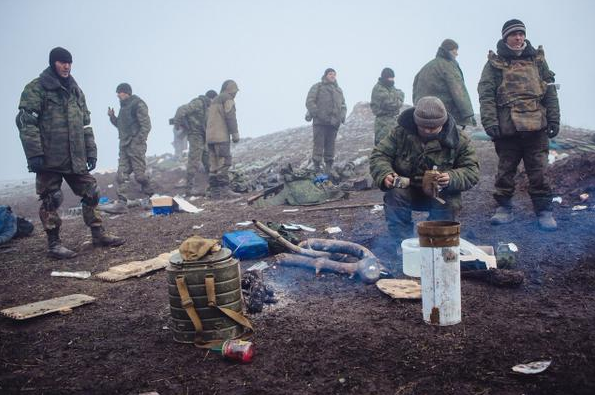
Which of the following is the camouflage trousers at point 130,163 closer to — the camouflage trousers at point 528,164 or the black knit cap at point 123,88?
the black knit cap at point 123,88

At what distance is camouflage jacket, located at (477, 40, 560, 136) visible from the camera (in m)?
5.21

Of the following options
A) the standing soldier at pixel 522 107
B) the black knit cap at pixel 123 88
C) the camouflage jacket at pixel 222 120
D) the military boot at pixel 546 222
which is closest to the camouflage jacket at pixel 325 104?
the camouflage jacket at pixel 222 120

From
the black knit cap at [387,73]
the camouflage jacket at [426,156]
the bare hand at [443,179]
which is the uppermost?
the black knit cap at [387,73]

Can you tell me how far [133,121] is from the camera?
1039 centimetres

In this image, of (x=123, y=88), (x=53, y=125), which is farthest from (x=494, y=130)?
(x=123, y=88)

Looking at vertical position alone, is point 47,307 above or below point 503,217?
below

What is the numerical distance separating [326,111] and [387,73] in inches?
63.8

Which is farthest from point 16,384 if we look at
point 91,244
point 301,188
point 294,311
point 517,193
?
point 517,193

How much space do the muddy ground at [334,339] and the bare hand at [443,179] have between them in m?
0.89

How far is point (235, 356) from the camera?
261 centimetres

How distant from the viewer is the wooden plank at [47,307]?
11.3 ft

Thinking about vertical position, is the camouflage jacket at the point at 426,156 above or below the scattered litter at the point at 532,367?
above

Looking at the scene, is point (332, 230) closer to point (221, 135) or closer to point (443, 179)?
point (443, 179)

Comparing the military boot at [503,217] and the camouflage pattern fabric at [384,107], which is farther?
the camouflage pattern fabric at [384,107]
